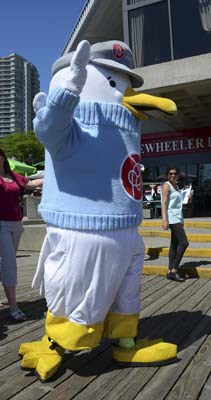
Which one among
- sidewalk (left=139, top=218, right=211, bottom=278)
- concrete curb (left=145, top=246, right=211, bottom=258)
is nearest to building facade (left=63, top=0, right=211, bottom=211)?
sidewalk (left=139, top=218, right=211, bottom=278)

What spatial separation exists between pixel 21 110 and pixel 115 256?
58.8 metres

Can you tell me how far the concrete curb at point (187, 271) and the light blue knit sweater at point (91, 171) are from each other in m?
3.68

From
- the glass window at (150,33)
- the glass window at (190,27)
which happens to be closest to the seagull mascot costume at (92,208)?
the glass window at (190,27)

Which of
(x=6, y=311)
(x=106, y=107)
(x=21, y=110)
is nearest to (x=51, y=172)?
(x=106, y=107)

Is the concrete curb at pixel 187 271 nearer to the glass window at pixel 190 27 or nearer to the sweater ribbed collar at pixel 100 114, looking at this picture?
the sweater ribbed collar at pixel 100 114

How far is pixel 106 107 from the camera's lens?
312 centimetres

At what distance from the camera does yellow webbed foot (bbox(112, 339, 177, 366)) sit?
317 centimetres

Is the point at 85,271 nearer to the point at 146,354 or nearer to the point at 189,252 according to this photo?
the point at 146,354

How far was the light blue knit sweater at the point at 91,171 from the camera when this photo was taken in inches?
117

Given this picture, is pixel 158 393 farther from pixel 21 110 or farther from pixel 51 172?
pixel 21 110

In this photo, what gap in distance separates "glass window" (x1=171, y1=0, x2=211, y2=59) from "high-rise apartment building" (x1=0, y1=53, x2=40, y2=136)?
44590 mm

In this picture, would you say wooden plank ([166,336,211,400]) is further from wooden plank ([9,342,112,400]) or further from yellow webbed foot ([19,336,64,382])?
yellow webbed foot ([19,336,64,382])

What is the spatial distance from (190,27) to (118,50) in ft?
40.1

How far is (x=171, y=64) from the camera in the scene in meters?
12.9
